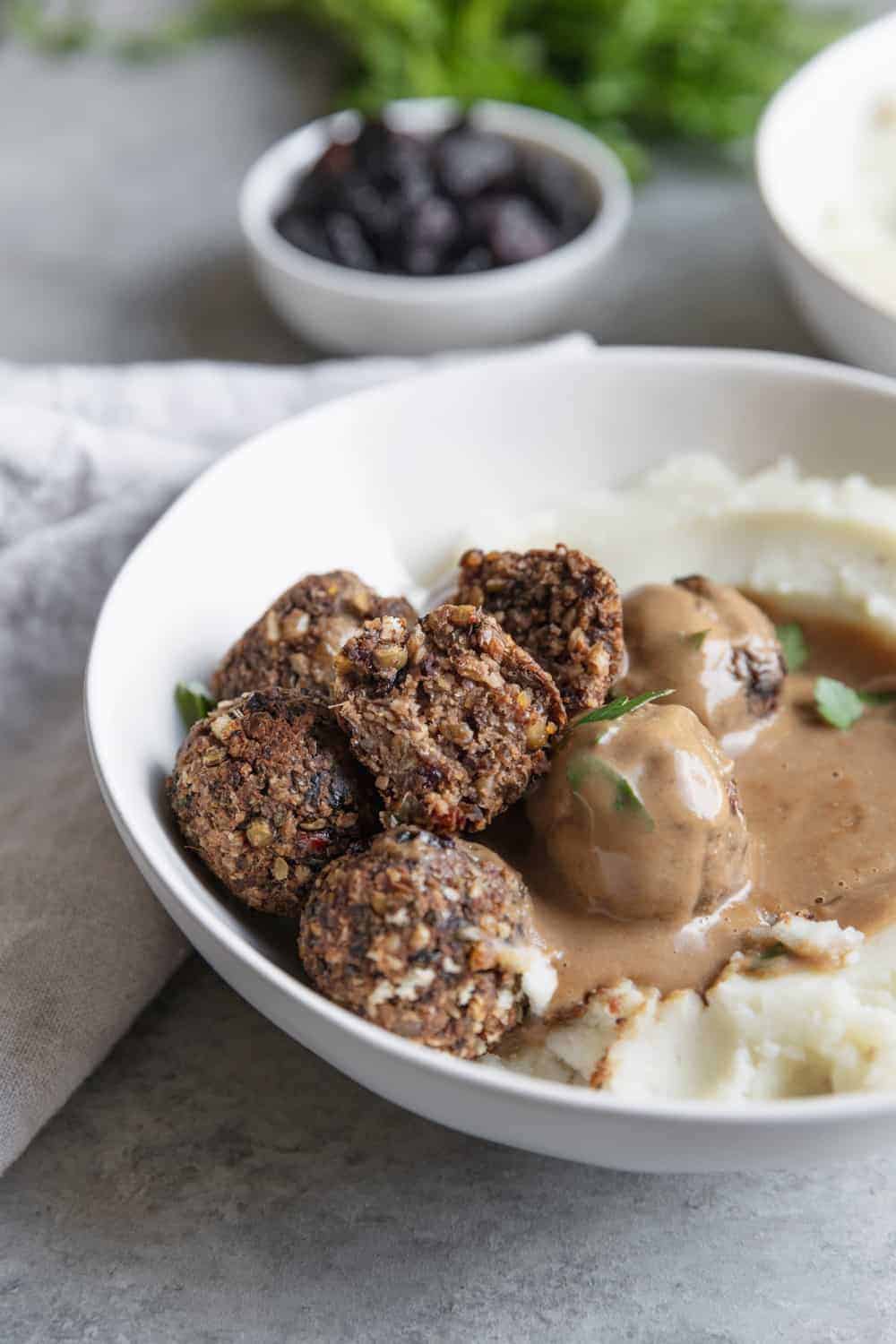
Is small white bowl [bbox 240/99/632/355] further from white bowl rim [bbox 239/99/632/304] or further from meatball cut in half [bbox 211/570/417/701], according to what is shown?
meatball cut in half [bbox 211/570/417/701]

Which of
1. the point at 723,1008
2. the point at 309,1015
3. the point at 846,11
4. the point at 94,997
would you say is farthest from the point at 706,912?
the point at 846,11

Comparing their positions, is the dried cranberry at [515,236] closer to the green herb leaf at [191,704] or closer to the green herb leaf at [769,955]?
the green herb leaf at [191,704]

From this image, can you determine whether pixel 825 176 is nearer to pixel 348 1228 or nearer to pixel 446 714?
pixel 446 714

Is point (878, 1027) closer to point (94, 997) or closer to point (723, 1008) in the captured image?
point (723, 1008)

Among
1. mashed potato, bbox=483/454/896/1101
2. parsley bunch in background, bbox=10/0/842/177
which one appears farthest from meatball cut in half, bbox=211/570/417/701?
parsley bunch in background, bbox=10/0/842/177

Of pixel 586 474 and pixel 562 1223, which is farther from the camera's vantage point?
pixel 586 474

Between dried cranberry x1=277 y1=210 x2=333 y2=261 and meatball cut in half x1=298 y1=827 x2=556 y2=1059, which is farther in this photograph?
dried cranberry x1=277 y1=210 x2=333 y2=261

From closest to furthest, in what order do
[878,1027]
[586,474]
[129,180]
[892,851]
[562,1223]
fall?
[878,1027]
[562,1223]
[892,851]
[586,474]
[129,180]
